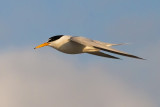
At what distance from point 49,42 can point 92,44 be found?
11.9 feet

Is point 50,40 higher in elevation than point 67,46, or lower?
higher

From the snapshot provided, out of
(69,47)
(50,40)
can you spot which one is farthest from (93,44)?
(50,40)

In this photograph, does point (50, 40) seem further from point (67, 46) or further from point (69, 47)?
point (69, 47)

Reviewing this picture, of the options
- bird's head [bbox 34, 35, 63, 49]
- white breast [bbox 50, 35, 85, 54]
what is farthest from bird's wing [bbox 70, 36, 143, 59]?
bird's head [bbox 34, 35, 63, 49]

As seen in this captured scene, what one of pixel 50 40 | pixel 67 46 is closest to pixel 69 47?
pixel 67 46

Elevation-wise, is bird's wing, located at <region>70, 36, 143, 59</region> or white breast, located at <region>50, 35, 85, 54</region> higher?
bird's wing, located at <region>70, 36, 143, 59</region>

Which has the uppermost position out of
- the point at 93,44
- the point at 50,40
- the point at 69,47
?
the point at 93,44

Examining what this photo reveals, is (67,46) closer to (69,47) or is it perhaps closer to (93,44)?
(69,47)

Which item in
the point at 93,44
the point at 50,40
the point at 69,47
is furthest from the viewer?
the point at 50,40

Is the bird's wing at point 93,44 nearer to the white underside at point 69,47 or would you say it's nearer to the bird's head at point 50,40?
the white underside at point 69,47

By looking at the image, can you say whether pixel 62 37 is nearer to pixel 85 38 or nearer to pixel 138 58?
pixel 85 38

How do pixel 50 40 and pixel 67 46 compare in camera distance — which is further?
pixel 50 40

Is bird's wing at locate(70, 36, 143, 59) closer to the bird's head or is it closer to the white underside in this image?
the white underside

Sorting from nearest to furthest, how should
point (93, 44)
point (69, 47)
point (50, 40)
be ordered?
point (93, 44) < point (69, 47) < point (50, 40)
